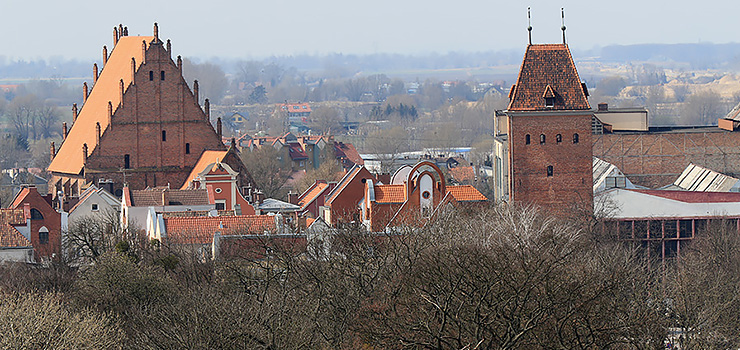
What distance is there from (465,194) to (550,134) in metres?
4.09

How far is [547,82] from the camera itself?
59.8 m

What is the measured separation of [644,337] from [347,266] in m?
9.31

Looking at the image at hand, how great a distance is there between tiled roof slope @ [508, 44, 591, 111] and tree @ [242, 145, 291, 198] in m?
29.1

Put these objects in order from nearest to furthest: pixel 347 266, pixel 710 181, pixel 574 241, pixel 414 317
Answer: pixel 414 317, pixel 347 266, pixel 574 241, pixel 710 181

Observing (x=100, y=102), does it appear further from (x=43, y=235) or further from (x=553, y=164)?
(x=553, y=164)

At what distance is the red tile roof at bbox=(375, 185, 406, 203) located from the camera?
57719 millimetres

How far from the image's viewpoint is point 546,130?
197 feet

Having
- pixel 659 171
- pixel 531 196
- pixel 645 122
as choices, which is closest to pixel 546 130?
pixel 531 196

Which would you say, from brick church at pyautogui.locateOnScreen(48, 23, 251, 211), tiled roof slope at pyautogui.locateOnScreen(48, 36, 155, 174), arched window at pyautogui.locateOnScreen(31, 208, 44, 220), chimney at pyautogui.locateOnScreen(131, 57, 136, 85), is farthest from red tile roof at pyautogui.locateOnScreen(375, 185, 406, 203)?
tiled roof slope at pyautogui.locateOnScreen(48, 36, 155, 174)

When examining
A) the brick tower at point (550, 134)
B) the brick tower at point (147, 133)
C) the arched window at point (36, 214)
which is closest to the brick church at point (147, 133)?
the brick tower at point (147, 133)

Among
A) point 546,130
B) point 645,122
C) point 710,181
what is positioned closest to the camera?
point 546,130

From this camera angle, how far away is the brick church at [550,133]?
196ft

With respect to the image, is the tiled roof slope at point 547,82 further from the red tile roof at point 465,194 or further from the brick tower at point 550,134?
the red tile roof at point 465,194

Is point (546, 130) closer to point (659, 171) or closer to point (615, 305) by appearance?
point (659, 171)
